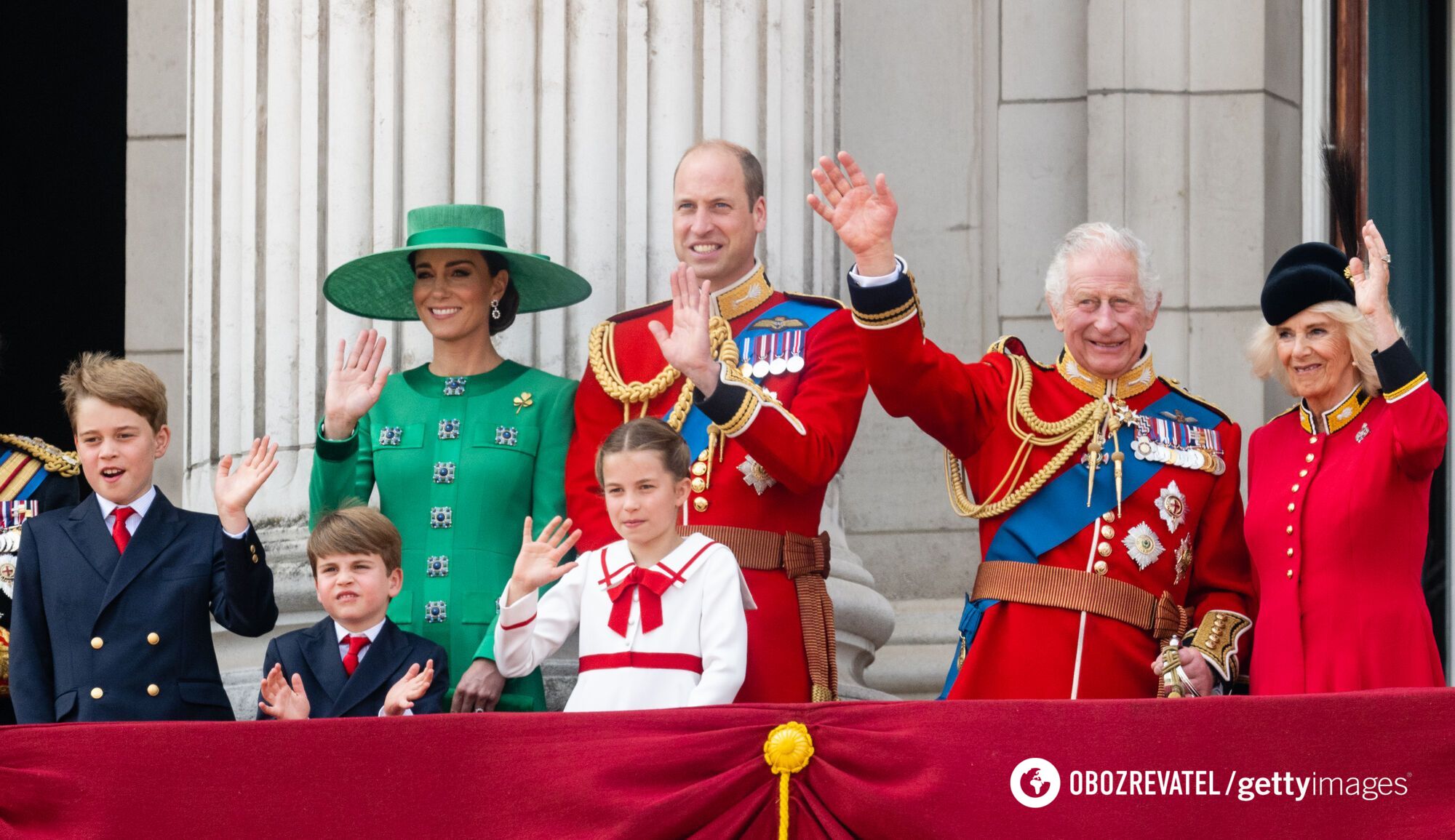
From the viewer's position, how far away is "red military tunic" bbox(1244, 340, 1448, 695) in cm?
443

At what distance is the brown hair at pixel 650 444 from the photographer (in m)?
4.47

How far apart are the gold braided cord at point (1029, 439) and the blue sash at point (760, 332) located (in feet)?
1.45

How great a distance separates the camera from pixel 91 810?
395cm

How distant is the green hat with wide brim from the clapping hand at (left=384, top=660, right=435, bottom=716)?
3.43 feet

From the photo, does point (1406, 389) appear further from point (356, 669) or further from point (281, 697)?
point (281, 697)

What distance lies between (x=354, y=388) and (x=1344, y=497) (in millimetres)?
2029

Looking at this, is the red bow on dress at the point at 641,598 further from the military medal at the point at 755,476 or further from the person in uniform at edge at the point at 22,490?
the person in uniform at edge at the point at 22,490

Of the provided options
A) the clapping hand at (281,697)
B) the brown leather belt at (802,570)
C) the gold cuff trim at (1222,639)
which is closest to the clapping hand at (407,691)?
the clapping hand at (281,697)

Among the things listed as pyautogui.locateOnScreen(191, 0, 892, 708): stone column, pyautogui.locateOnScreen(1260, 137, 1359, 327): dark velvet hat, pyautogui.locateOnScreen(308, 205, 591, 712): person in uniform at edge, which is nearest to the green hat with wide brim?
pyautogui.locateOnScreen(308, 205, 591, 712): person in uniform at edge

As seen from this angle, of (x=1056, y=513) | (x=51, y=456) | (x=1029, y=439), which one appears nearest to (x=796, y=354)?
(x=1029, y=439)

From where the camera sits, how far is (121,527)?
15.3 feet

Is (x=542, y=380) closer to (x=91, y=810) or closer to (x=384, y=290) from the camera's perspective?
(x=384, y=290)

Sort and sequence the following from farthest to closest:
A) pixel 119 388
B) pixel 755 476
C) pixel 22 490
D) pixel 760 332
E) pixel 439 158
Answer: pixel 439 158
pixel 22 490
pixel 760 332
pixel 755 476
pixel 119 388

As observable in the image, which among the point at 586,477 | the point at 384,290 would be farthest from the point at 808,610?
the point at 384,290
